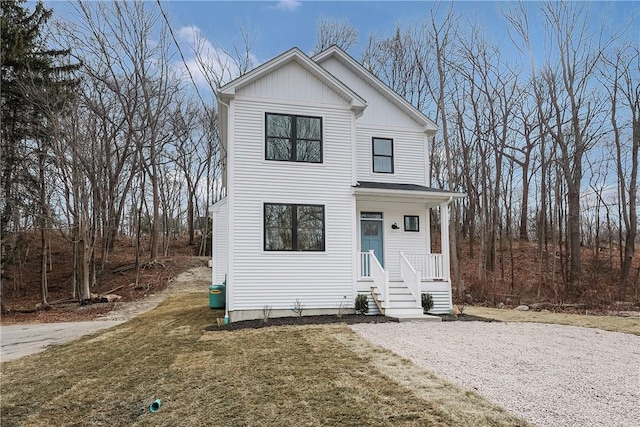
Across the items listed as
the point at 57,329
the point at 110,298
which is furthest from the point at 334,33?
the point at 57,329

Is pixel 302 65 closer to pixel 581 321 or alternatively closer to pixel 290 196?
pixel 290 196

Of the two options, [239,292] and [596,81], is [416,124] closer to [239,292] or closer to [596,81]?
[239,292]

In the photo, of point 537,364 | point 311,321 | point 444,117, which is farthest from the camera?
point 444,117

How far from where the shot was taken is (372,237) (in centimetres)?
1256

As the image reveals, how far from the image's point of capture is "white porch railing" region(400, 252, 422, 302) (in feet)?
36.1

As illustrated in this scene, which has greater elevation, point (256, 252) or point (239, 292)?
point (256, 252)

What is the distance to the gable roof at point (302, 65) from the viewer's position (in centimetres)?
1042

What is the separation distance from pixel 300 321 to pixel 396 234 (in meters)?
4.39

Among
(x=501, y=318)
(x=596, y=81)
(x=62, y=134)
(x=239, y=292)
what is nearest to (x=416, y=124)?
(x=501, y=318)

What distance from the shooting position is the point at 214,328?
9.66m

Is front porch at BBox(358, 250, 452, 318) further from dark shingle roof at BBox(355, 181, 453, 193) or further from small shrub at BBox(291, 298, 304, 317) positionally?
dark shingle roof at BBox(355, 181, 453, 193)

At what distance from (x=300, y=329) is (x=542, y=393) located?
5.20 metres

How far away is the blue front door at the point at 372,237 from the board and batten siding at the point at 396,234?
12 centimetres

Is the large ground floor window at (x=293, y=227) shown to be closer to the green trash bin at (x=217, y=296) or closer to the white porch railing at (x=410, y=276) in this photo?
the white porch railing at (x=410, y=276)
